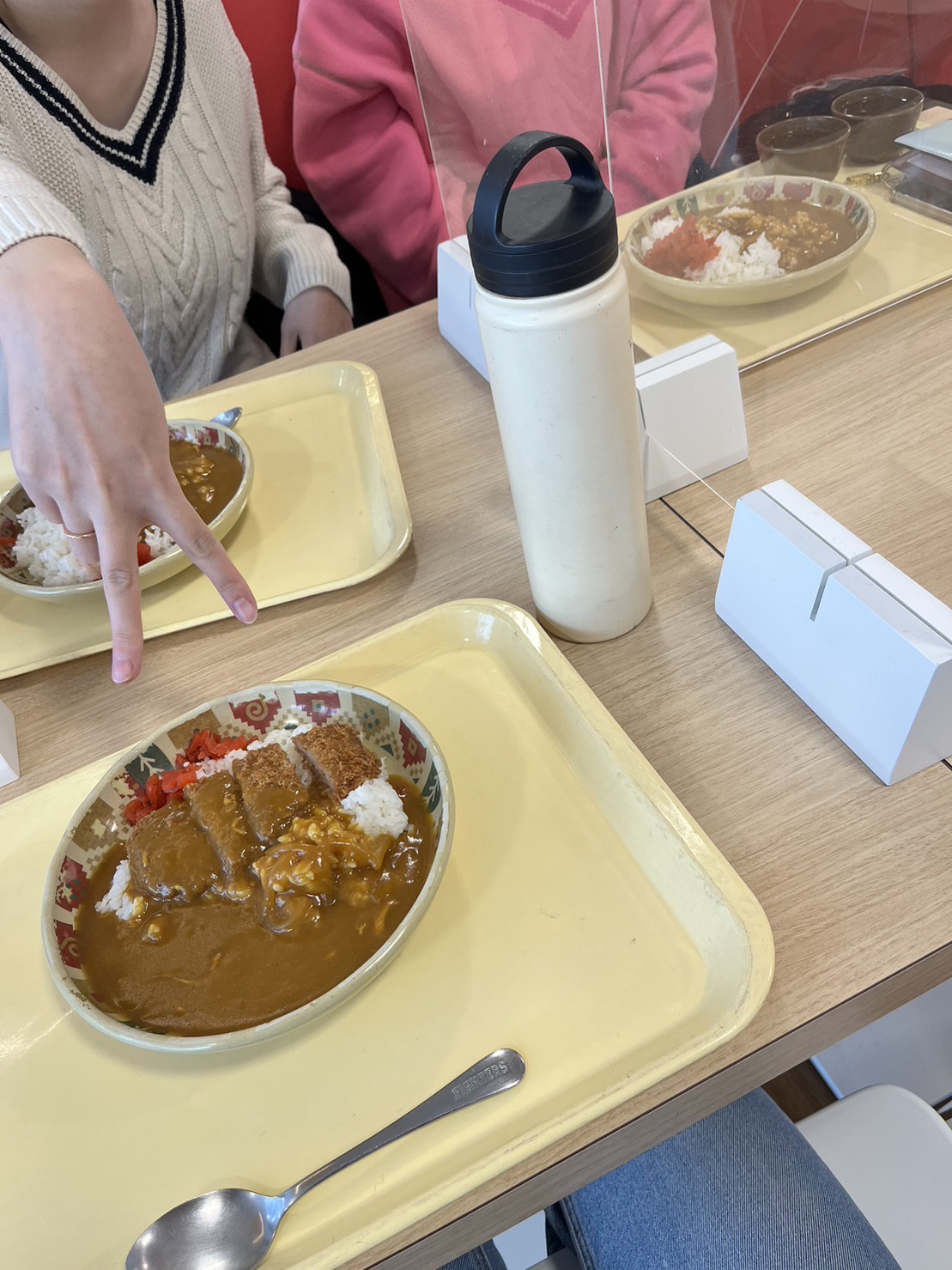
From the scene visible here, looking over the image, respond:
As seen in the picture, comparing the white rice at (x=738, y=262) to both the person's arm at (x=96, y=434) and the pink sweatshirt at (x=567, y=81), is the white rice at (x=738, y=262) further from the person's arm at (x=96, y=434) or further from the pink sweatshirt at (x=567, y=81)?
the person's arm at (x=96, y=434)

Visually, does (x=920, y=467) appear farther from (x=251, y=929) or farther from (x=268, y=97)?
(x=268, y=97)

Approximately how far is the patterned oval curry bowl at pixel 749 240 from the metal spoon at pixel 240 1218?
2.40 feet

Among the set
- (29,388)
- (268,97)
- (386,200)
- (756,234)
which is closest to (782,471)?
(756,234)

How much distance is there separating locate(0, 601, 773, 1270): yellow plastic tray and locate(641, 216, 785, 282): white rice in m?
0.48

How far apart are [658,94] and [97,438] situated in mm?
626

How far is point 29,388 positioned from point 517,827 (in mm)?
533

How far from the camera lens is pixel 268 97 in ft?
6.59

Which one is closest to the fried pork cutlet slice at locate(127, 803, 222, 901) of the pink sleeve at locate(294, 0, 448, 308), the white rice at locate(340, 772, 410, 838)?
the white rice at locate(340, 772, 410, 838)

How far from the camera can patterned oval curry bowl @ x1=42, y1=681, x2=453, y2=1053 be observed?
0.58 meters

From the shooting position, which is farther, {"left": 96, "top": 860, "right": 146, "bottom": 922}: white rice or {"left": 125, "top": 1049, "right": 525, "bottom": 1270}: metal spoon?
{"left": 96, "top": 860, "right": 146, "bottom": 922}: white rice

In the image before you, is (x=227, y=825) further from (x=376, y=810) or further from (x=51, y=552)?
(x=51, y=552)

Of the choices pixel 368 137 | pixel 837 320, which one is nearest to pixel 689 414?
pixel 837 320

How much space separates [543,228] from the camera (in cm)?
54

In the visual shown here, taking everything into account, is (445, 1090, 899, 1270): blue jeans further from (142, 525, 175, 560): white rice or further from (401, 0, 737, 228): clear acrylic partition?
(401, 0, 737, 228): clear acrylic partition
